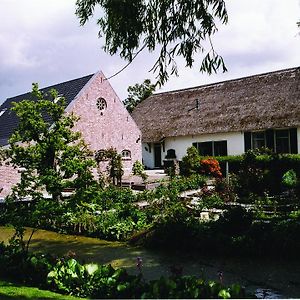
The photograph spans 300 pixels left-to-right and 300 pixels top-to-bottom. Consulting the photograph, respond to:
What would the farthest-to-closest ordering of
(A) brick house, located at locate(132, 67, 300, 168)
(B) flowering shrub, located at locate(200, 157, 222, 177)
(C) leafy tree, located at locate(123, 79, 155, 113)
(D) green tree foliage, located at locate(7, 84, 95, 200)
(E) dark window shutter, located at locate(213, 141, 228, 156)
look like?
(C) leafy tree, located at locate(123, 79, 155, 113) < (E) dark window shutter, located at locate(213, 141, 228, 156) < (A) brick house, located at locate(132, 67, 300, 168) < (B) flowering shrub, located at locate(200, 157, 222, 177) < (D) green tree foliage, located at locate(7, 84, 95, 200)

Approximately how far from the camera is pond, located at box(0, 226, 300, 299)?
7.88 meters

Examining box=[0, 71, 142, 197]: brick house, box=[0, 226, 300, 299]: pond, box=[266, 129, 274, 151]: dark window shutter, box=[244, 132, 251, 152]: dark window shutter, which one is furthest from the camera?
box=[244, 132, 251, 152]: dark window shutter

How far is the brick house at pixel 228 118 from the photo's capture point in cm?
2836

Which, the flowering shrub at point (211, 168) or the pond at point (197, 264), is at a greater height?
the flowering shrub at point (211, 168)

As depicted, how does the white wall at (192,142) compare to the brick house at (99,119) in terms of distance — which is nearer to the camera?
the brick house at (99,119)

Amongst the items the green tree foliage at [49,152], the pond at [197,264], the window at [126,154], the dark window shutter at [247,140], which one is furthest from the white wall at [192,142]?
the pond at [197,264]

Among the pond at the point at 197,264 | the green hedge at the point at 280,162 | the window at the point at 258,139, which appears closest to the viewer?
the pond at the point at 197,264

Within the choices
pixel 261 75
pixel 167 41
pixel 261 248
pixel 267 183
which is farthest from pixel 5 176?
pixel 261 75

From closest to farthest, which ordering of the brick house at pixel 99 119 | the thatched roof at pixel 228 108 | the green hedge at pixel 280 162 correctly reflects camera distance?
the green hedge at pixel 280 162 < the brick house at pixel 99 119 < the thatched roof at pixel 228 108

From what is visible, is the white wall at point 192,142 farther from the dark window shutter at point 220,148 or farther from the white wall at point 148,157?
the dark window shutter at point 220,148

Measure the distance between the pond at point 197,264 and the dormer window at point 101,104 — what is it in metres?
17.1

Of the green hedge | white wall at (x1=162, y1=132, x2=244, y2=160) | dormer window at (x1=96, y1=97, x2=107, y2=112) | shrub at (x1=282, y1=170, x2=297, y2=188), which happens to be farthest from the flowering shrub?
dormer window at (x1=96, y1=97, x2=107, y2=112)

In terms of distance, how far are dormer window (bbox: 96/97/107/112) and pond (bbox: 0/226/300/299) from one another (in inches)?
672

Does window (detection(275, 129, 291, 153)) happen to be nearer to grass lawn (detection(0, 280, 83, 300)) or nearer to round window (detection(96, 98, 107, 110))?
round window (detection(96, 98, 107, 110))
